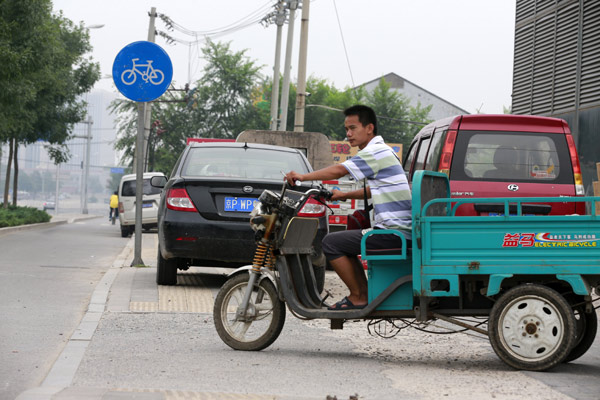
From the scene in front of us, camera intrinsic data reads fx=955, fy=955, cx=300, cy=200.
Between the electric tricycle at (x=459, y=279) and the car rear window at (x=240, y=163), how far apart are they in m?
3.56

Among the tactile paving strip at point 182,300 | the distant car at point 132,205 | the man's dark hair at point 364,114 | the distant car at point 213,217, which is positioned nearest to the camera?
the man's dark hair at point 364,114

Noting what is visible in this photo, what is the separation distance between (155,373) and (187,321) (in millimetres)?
2342

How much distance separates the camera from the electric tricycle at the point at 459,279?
6.00 metres

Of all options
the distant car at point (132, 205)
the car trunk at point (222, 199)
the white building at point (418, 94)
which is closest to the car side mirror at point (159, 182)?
the car trunk at point (222, 199)

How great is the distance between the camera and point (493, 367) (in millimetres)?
6258

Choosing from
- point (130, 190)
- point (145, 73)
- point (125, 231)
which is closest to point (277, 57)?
point (130, 190)

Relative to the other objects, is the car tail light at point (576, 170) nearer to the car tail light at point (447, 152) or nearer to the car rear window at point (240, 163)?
the car tail light at point (447, 152)

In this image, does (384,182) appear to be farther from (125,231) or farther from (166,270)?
(125,231)

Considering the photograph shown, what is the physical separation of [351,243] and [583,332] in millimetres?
1728

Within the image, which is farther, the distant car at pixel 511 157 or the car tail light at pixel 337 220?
the car tail light at pixel 337 220

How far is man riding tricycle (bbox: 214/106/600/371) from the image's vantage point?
6.00 m

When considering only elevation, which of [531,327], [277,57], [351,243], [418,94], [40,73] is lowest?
[531,327]

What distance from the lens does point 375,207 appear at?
6477mm

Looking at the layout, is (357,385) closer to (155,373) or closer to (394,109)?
(155,373)
